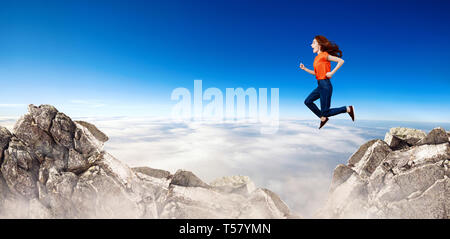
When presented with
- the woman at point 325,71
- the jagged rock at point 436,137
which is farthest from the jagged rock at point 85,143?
the jagged rock at point 436,137

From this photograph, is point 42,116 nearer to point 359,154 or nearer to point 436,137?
point 359,154

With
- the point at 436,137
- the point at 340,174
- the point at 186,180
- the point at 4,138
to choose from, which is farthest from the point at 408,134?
the point at 4,138

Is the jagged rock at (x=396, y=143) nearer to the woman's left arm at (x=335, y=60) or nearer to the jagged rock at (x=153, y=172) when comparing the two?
the woman's left arm at (x=335, y=60)

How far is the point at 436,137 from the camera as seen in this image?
39.3 feet

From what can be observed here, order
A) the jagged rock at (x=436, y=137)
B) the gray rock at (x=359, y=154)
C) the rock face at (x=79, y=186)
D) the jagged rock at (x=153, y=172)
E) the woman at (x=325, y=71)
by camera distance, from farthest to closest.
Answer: the jagged rock at (x=153, y=172), the gray rock at (x=359, y=154), the jagged rock at (x=436, y=137), the rock face at (x=79, y=186), the woman at (x=325, y=71)

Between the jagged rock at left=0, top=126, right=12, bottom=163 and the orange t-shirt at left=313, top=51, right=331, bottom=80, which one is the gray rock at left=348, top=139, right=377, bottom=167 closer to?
the orange t-shirt at left=313, top=51, right=331, bottom=80

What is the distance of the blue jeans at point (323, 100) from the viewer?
5.70 m

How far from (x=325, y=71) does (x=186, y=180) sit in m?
13.3

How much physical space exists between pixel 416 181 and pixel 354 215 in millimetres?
4056

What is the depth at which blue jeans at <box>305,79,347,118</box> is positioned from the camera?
18.7 ft
